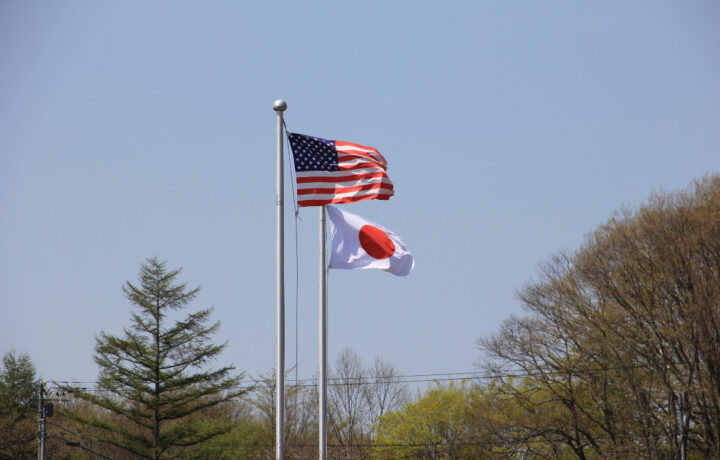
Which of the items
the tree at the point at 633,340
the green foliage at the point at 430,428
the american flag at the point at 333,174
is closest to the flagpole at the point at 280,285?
the american flag at the point at 333,174

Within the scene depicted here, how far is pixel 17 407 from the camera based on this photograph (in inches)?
2175

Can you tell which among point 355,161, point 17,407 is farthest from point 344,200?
point 17,407

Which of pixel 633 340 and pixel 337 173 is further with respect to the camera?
pixel 633 340

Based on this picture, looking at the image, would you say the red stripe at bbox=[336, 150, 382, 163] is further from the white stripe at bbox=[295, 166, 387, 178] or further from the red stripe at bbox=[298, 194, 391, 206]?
the red stripe at bbox=[298, 194, 391, 206]

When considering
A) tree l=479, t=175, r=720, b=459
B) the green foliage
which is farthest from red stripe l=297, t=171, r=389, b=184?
the green foliage

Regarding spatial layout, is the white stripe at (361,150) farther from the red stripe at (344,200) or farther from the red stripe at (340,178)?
the red stripe at (344,200)

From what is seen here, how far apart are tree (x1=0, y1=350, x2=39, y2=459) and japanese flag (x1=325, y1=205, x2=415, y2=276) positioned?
1661 inches

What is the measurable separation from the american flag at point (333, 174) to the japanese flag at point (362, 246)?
426 mm

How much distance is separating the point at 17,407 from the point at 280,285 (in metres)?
47.9

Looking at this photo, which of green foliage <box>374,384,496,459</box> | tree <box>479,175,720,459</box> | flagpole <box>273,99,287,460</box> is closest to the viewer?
flagpole <box>273,99,287,460</box>

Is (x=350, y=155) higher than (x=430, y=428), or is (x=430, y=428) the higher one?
(x=350, y=155)

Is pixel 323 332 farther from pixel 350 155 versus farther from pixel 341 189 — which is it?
pixel 350 155

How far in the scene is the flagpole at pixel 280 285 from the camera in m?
12.9

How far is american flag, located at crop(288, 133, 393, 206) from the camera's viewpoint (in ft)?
46.2
